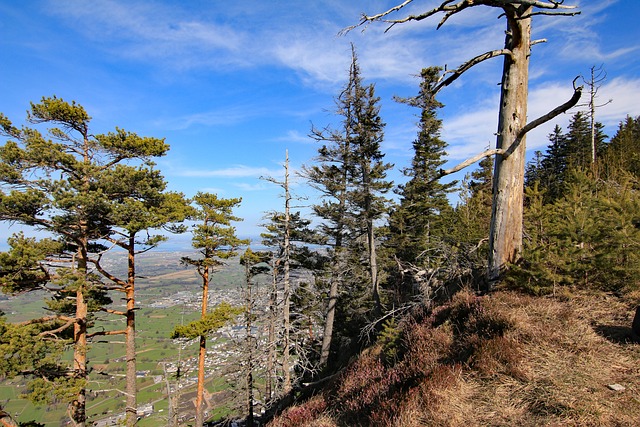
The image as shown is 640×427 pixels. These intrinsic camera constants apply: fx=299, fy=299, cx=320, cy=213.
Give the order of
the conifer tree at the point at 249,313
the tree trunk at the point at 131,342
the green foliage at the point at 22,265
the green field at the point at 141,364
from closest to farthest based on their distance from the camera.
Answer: the green foliage at the point at 22,265 < the tree trunk at the point at 131,342 < the conifer tree at the point at 249,313 < the green field at the point at 141,364

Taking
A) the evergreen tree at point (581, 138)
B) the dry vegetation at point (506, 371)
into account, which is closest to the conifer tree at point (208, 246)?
the dry vegetation at point (506, 371)

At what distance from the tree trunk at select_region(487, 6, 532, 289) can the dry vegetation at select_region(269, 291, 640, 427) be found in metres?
1.10

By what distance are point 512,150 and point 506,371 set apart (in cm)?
398

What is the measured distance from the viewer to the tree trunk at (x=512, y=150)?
5840mm

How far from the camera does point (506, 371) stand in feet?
14.2

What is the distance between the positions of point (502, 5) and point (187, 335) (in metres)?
15.6

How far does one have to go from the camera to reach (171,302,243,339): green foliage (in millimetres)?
13824

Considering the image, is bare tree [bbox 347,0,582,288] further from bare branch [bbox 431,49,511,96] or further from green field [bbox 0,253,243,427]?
green field [bbox 0,253,243,427]

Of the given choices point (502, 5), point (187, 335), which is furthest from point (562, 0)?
point (187, 335)

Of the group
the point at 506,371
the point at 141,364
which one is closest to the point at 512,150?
the point at 506,371

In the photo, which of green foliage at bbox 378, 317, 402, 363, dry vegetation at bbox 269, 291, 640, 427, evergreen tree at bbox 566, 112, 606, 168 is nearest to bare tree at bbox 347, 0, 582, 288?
dry vegetation at bbox 269, 291, 640, 427

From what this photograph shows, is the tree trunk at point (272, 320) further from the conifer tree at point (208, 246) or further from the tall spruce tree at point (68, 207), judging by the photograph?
the tall spruce tree at point (68, 207)

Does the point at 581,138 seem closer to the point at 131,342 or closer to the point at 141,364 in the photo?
the point at 131,342

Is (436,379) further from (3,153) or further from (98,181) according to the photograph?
(3,153)
